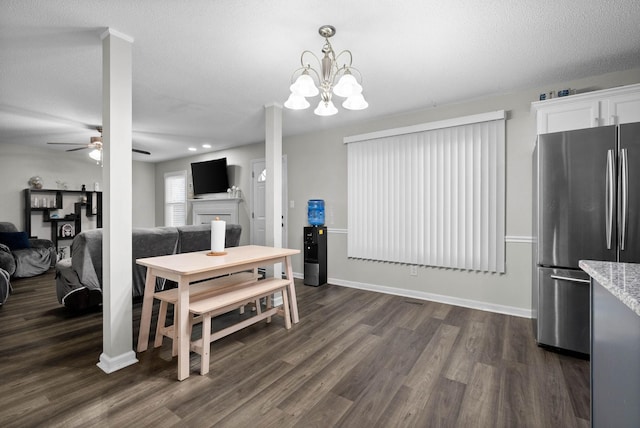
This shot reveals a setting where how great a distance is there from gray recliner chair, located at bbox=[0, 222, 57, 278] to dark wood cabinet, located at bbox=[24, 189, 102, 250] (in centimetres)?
67

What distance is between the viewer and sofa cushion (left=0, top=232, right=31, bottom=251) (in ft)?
15.8

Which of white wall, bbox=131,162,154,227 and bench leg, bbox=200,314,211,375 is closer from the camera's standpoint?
bench leg, bbox=200,314,211,375

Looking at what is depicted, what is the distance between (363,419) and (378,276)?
2624 millimetres

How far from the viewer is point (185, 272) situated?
1956mm

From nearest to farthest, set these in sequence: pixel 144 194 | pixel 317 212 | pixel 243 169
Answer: pixel 317 212
pixel 243 169
pixel 144 194

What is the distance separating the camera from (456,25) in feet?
6.77

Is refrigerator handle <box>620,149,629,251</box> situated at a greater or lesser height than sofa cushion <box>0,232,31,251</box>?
greater

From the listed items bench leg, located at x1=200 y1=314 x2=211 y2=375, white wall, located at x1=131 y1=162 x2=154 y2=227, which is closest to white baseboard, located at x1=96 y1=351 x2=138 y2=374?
bench leg, located at x1=200 y1=314 x2=211 y2=375

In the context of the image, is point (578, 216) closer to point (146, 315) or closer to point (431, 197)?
point (431, 197)

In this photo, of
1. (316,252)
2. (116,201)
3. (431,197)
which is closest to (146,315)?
(116,201)

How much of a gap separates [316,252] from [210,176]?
3.08m

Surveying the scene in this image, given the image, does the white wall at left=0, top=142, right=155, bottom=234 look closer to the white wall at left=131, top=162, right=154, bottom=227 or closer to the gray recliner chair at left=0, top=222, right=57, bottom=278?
the white wall at left=131, top=162, right=154, bottom=227

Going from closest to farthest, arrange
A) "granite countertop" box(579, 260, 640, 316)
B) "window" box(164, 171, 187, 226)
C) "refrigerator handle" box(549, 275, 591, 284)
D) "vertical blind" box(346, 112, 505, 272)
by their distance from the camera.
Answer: "granite countertop" box(579, 260, 640, 316), "refrigerator handle" box(549, 275, 591, 284), "vertical blind" box(346, 112, 505, 272), "window" box(164, 171, 187, 226)

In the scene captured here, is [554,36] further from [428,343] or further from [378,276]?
[378,276]
